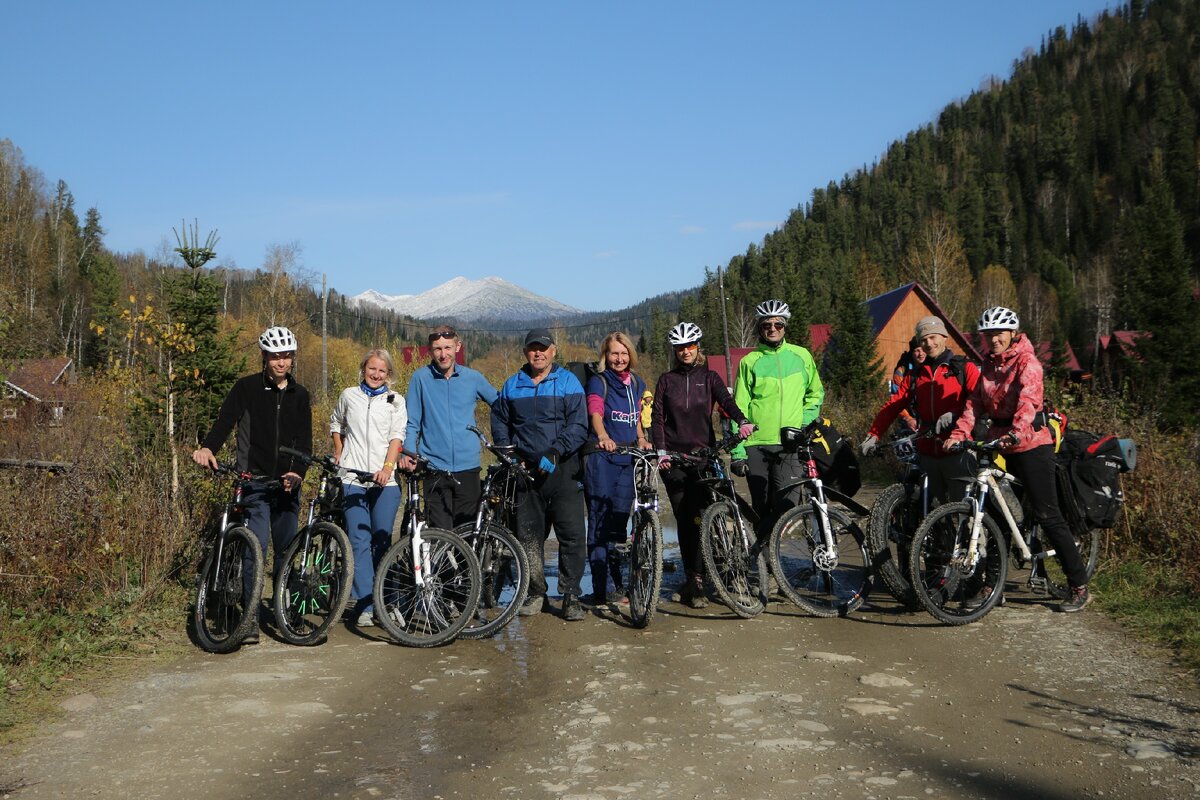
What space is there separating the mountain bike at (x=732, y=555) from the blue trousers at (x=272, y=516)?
2809 mm

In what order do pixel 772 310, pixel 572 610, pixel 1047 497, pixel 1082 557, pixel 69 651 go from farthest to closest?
pixel 772 310
pixel 1082 557
pixel 572 610
pixel 1047 497
pixel 69 651

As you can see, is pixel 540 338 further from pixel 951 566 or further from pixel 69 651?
pixel 69 651

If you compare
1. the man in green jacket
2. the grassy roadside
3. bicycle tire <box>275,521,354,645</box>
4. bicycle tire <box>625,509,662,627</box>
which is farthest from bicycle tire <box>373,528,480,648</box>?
the man in green jacket

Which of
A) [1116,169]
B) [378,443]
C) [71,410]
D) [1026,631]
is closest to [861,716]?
[1026,631]

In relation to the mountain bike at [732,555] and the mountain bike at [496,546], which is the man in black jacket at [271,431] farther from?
the mountain bike at [732,555]

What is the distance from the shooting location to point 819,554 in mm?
7188

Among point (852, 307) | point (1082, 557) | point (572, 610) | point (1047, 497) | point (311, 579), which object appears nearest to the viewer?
point (311, 579)

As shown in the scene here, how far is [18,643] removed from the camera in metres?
6.24

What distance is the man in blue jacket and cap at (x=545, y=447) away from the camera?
7.66 metres

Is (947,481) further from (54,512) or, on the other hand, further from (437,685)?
(54,512)

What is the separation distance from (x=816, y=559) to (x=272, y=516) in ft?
12.9

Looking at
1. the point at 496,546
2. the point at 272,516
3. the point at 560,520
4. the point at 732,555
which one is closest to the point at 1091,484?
the point at 732,555

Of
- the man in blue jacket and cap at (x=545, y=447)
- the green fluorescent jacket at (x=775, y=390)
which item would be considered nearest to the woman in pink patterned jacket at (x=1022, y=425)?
the green fluorescent jacket at (x=775, y=390)

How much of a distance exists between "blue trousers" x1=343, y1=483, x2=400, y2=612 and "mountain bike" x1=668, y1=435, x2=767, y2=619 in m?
2.19
